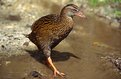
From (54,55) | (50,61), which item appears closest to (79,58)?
(54,55)

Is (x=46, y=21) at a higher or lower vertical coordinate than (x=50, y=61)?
higher

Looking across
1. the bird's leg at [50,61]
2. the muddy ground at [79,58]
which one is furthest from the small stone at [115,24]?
the bird's leg at [50,61]

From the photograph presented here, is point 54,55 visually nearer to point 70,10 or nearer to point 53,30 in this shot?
point 53,30

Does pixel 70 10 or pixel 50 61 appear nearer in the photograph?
pixel 50 61

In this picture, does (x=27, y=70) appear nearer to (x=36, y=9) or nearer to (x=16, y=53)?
(x=16, y=53)

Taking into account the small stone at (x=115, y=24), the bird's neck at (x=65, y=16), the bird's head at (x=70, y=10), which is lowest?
the small stone at (x=115, y=24)

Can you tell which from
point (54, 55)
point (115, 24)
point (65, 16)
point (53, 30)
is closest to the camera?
point (53, 30)

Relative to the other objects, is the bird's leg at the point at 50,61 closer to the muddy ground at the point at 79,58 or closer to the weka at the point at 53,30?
the weka at the point at 53,30

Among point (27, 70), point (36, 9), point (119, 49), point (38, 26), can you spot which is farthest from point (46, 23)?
point (36, 9)
